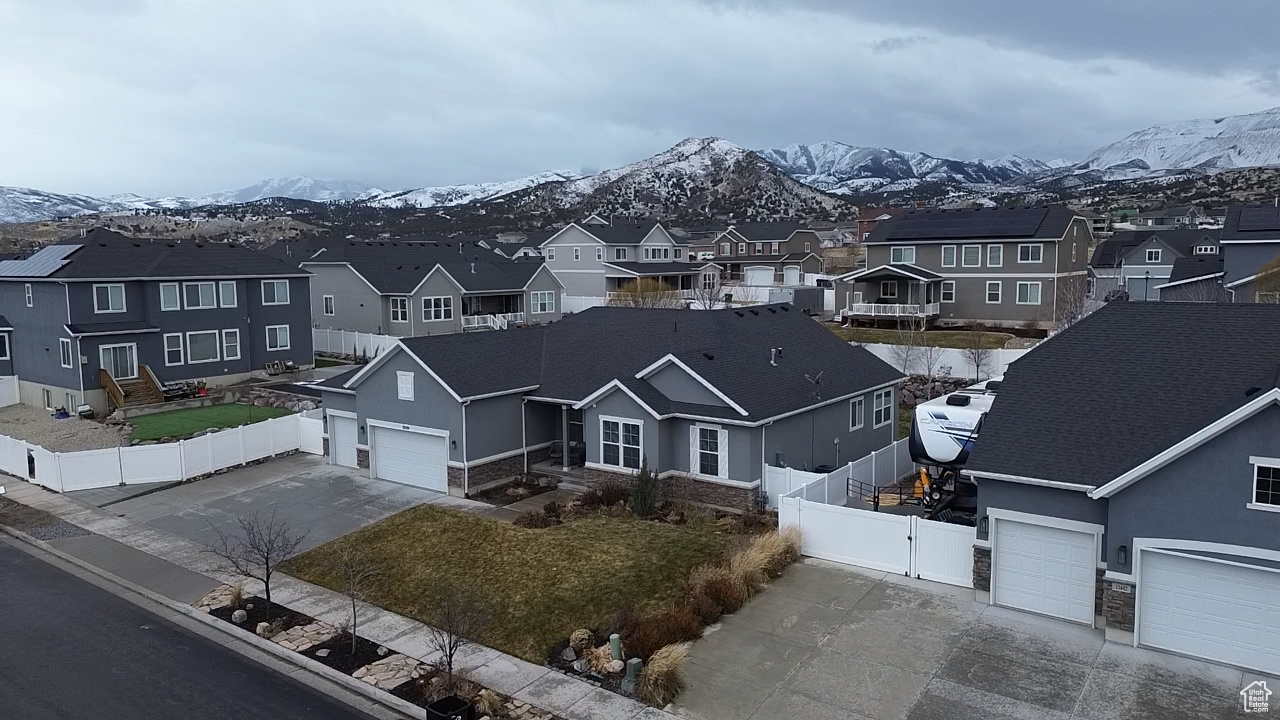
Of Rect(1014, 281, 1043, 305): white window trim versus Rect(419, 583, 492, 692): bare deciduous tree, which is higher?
Rect(1014, 281, 1043, 305): white window trim

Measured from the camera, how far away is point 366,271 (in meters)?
56.1

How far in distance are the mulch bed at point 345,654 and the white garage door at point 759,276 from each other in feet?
234

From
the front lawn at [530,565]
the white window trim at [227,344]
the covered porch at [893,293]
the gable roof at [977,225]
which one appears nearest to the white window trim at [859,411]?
the front lawn at [530,565]

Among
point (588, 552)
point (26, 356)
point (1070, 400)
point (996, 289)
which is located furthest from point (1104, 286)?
point (26, 356)

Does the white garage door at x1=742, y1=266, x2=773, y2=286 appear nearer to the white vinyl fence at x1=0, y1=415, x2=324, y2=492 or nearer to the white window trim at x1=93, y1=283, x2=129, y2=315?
the white window trim at x1=93, y1=283, x2=129, y2=315

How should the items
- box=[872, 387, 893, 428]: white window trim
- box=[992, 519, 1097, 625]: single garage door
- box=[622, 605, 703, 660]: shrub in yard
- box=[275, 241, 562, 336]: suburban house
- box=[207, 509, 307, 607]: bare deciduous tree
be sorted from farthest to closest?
box=[275, 241, 562, 336]: suburban house → box=[872, 387, 893, 428]: white window trim → box=[207, 509, 307, 607]: bare deciduous tree → box=[992, 519, 1097, 625]: single garage door → box=[622, 605, 703, 660]: shrub in yard

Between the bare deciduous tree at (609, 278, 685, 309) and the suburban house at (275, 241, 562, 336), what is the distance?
5.25 metres

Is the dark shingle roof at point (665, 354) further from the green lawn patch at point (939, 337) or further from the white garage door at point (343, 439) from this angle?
the green lawn patch at point (939, 337)

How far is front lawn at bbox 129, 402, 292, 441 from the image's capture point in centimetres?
3403

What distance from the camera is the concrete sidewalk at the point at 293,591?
46.6ft

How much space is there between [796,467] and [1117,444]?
9815 mm

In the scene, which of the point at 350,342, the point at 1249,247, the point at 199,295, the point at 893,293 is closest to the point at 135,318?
the point at 199,295

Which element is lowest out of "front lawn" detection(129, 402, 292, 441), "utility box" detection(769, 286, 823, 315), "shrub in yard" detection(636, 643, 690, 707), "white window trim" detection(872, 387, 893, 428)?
"shrub in yard" detection(636, 643, 690, 707)

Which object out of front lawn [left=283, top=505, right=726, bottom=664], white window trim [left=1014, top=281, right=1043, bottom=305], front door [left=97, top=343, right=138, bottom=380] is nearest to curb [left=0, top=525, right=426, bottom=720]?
front lawn [left=283, top=505, right=726, bottom=664]
